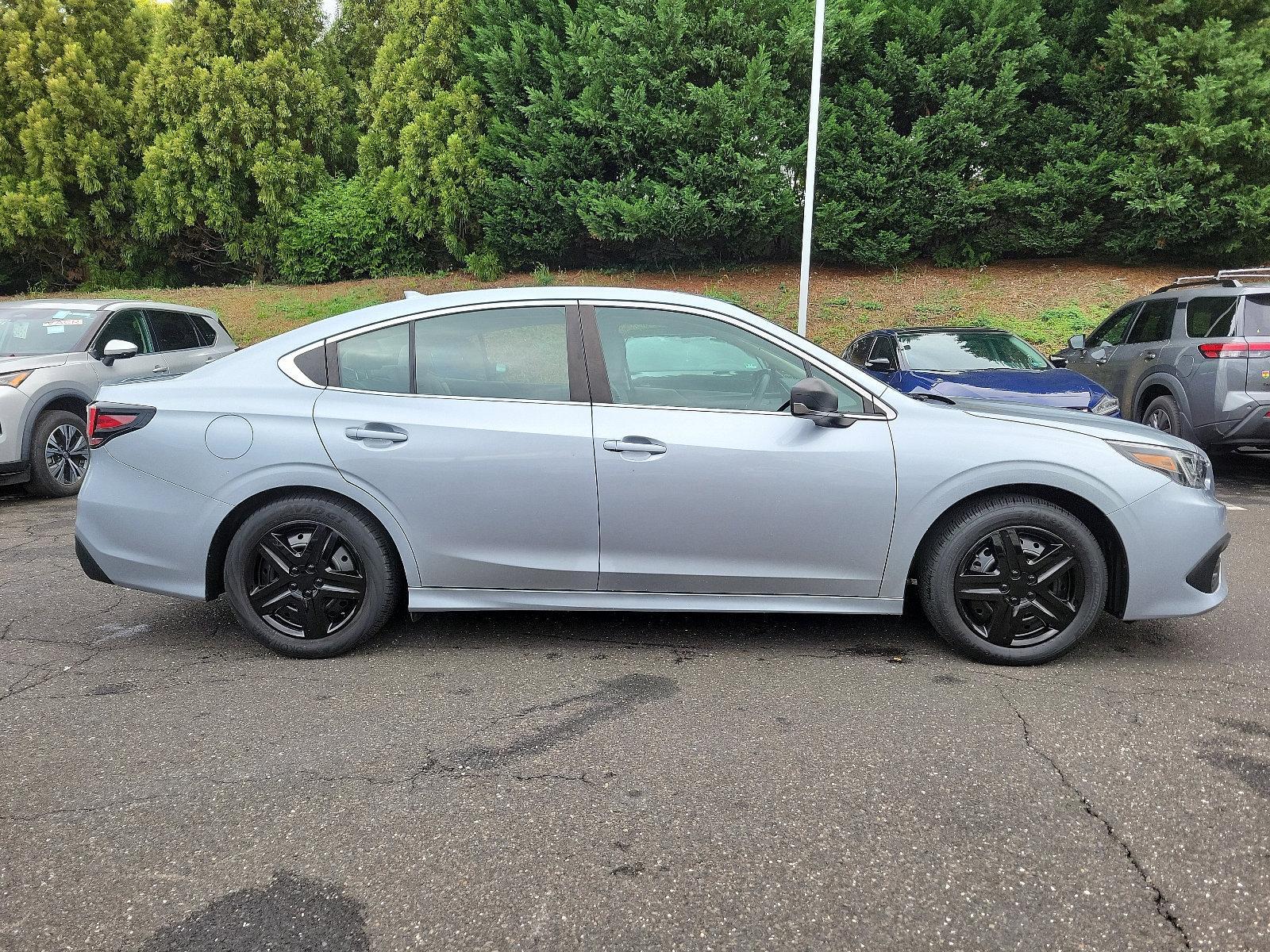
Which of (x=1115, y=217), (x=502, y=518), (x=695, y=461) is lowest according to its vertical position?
(x=502, y=518)

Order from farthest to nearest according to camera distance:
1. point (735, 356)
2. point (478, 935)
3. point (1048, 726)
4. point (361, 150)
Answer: point (361, 150), point (735, 356), point (1048, 726), point (478, 935)

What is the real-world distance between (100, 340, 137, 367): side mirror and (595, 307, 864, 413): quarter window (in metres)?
5.58

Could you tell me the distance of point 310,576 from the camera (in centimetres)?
388

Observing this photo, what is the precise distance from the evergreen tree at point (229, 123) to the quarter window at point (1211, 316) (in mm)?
15984

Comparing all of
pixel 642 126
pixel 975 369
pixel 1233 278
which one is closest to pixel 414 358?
pixel 975 369

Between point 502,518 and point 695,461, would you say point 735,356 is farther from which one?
point 502,518

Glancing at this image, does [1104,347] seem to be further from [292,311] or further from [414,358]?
[292,311]

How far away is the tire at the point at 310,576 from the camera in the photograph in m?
3.84

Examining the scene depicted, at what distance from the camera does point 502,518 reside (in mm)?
3809

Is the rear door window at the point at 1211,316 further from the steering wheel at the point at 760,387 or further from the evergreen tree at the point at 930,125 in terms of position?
the evergreen tree at the point at 930,125

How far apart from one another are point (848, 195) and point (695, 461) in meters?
13.6

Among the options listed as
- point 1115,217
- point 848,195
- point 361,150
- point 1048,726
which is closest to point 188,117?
point 361,150

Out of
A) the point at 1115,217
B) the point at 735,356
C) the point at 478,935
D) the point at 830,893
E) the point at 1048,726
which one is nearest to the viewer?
the point at 478,935

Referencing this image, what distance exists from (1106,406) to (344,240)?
14826mm
